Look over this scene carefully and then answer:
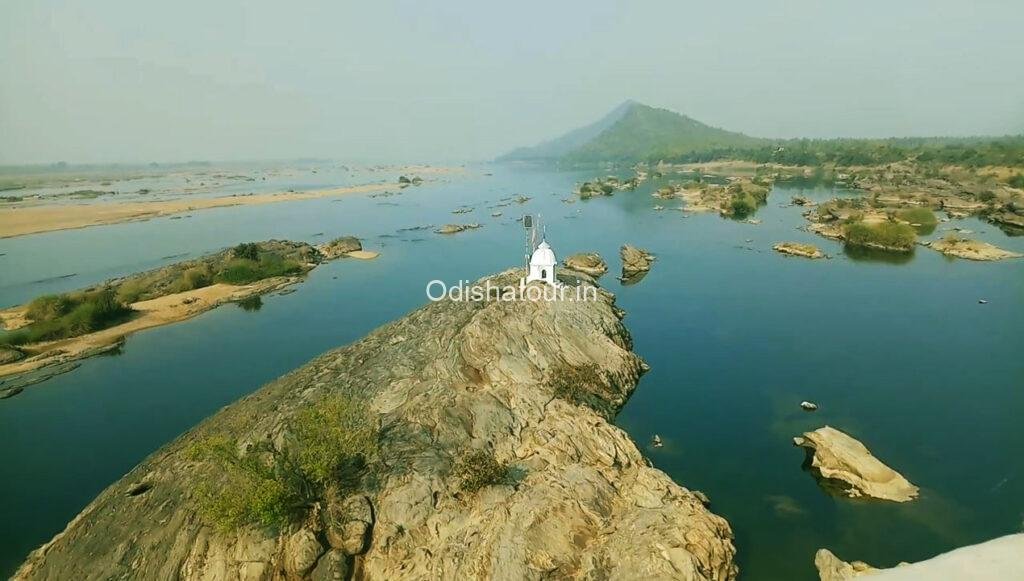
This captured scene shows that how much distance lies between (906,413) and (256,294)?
72.7 meters

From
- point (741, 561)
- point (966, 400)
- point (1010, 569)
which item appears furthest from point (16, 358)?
point (966, 400)

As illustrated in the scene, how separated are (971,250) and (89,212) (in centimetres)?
18853

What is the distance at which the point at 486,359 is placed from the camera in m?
34.1

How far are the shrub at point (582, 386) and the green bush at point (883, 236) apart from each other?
6873cm

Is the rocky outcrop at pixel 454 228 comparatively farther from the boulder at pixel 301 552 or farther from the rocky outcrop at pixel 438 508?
the boulder at pixel 301 552

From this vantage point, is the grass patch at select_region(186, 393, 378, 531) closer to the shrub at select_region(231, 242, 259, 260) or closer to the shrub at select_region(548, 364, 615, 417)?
the shrub at select_region(548, 364, 615, 417)

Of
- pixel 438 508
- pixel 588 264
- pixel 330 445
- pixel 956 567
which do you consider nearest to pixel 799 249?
pixel 588 264

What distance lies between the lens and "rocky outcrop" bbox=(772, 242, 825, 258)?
256 ft

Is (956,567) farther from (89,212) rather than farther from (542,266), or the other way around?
(89,212)

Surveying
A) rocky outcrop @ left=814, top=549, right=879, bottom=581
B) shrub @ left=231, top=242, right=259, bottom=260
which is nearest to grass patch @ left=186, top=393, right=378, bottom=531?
rocky outcrop @ left=814, top=549, right=879, bottom=581

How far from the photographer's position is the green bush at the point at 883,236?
78.5 m

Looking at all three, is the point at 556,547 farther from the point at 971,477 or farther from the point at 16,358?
the point at 16,358

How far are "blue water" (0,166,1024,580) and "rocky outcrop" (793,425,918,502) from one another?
0.89 meters

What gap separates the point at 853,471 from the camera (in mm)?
28969
